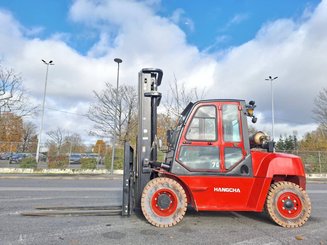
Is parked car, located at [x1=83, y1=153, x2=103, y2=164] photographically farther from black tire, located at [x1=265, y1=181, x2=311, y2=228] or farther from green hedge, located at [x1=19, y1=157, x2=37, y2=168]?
black tire, located at [x1=265, y1=181, x2=311, y2=228]

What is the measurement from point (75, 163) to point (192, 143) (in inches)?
808

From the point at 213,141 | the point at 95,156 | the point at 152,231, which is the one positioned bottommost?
the point at 152,231

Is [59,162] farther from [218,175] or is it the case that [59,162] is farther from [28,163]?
[218,175]

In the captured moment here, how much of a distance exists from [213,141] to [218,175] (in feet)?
2.22

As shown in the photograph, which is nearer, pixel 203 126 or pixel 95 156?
pixel 203 126

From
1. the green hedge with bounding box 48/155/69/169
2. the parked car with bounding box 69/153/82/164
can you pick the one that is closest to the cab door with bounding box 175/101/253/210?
the parked car with bounding box 69/153/82/164

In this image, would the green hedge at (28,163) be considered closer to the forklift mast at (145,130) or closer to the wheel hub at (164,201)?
the forklift mast at (145,130)

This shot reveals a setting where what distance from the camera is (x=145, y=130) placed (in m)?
6.24

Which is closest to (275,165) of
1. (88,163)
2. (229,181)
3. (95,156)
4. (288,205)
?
(288,205)

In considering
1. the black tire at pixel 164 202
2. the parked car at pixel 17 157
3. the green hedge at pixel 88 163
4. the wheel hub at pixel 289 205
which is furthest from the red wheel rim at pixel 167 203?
the parked car at pixel 17 157

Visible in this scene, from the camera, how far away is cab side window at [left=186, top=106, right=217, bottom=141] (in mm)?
5758

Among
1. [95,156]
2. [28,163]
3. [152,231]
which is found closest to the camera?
[152,231]

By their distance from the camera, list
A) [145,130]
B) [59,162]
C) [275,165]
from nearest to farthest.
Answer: [275,165] < [145,130] < [59,162]

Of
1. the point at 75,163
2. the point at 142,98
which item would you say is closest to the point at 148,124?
the point at 142,98
